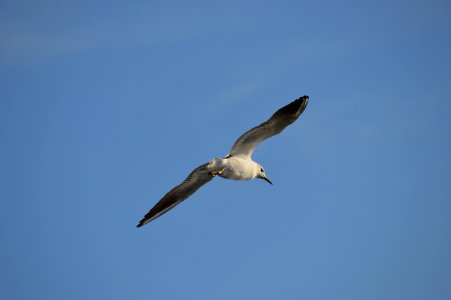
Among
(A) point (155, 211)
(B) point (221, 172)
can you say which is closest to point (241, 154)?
(B) point (221, 172)

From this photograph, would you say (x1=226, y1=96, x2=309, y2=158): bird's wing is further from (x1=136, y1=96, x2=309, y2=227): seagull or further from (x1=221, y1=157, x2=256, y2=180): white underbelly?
(x1=221, y1=157, x2=256, y2=180): white underbelly

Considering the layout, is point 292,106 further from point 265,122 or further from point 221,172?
point 221,172

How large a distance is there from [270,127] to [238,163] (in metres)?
1.38

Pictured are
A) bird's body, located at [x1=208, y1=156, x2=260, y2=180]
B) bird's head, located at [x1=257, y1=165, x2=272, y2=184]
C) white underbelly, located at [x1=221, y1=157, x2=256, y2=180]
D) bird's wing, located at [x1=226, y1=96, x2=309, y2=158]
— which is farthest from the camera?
bird's head, located at [x1=257, y1=165, x2=272, y2=184]

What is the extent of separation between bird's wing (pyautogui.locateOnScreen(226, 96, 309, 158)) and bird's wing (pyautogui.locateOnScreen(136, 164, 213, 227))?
123cm

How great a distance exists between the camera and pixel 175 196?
1053 inches

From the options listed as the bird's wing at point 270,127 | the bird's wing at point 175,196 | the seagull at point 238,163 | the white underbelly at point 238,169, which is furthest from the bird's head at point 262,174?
the bird's wing at point 175,196

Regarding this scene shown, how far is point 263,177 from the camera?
28.5 m

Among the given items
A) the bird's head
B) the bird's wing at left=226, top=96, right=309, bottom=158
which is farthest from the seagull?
the bird's head

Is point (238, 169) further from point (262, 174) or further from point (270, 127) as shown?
point (262, 174)

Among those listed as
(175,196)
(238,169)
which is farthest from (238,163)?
(175,196)

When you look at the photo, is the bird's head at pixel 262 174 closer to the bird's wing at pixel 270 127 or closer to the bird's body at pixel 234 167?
the bird's body at pixel 234 167

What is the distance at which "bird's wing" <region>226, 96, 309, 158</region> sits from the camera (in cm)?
2623

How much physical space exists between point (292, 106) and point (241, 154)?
2.01m
